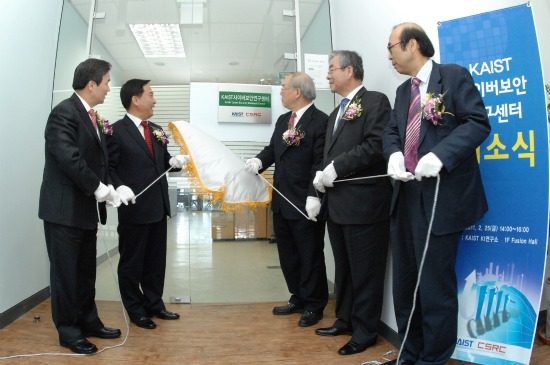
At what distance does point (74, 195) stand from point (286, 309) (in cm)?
167

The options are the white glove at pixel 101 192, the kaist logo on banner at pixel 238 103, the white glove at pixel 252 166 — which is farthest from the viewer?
the kaist logo on banner at pixel 238 103

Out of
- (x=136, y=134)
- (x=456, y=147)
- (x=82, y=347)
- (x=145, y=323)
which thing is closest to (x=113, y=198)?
(x=136, y=134)

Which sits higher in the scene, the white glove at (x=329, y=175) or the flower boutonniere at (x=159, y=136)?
the flower boutonniere at (x=159, y=136)

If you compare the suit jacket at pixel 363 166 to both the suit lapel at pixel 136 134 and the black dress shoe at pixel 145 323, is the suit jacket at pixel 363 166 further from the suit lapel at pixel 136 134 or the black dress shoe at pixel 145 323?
the black dress shoe at pixel 145 323

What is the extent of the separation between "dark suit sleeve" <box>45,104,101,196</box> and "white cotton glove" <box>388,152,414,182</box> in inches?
59.7

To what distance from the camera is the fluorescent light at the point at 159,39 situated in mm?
3627

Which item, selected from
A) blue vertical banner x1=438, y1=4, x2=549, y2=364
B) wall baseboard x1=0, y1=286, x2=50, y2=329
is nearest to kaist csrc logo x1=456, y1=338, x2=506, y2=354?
blue vertical banner x1=438, y1=4, x2=549, y2=364

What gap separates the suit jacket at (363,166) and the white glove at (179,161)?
1.06 m

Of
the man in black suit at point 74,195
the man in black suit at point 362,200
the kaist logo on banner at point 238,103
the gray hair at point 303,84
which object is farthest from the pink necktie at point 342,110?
the man in black suit at point 74,195

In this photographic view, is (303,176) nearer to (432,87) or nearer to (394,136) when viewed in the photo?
(394,136)

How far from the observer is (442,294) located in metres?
1.85

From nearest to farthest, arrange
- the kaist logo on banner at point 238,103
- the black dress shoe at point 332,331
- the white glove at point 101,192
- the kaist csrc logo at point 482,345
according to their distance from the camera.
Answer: the kaist csrc logo at point 482,345 → the white glove at point 101,192 → the black dress shoe at point 332,331 → the kaist logo on banner at point 238,103

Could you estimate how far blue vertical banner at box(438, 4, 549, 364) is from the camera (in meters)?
1.81

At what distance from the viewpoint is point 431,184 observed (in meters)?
1.83
